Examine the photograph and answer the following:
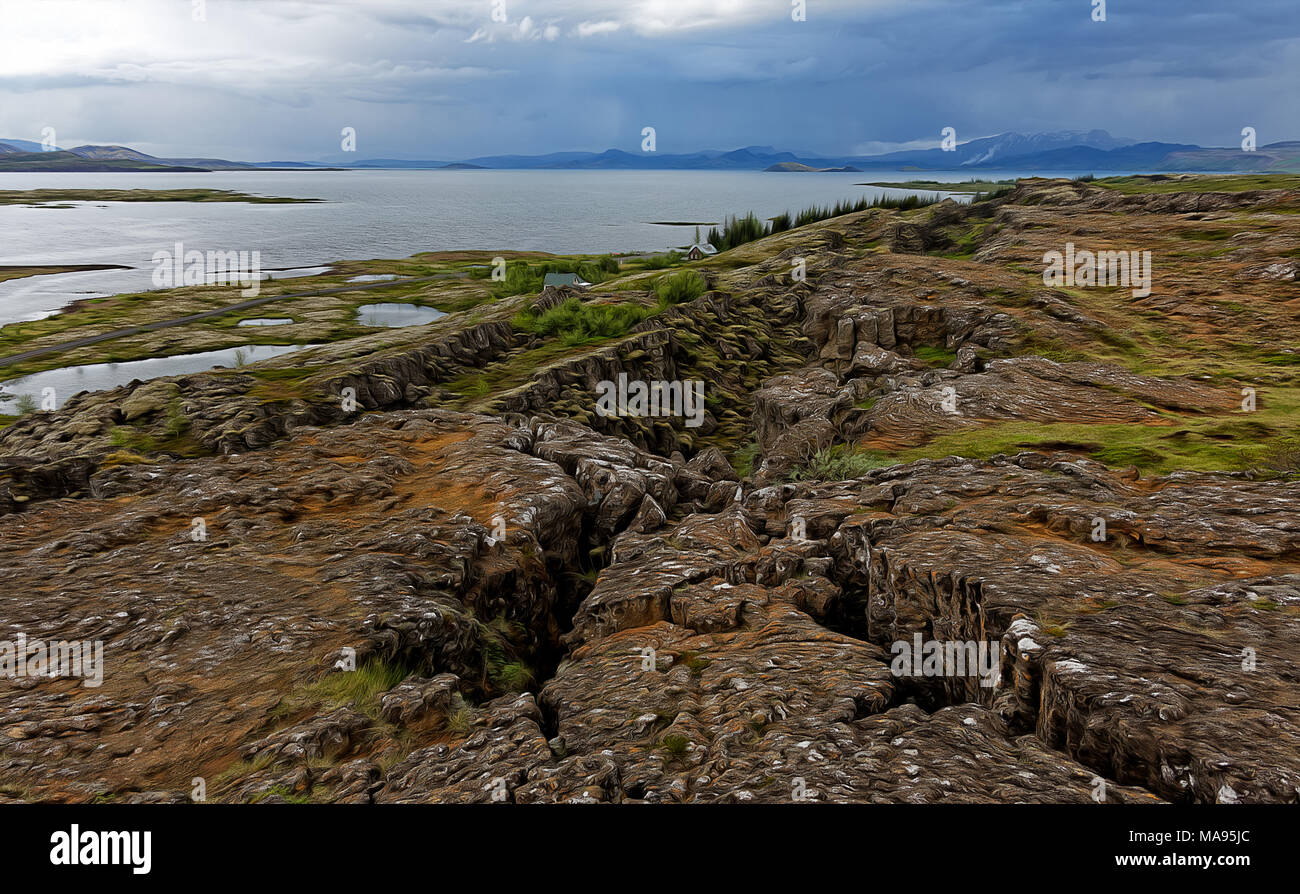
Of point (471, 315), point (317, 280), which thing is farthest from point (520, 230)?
point (471, 315)

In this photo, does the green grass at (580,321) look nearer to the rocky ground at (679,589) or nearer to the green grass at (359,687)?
the rocky ground at (679,589)

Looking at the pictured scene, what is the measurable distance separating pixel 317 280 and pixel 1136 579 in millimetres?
85954

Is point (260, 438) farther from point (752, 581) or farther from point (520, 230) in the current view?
point (520, 230)

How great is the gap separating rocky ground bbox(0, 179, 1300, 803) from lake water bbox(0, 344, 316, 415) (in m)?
13.4

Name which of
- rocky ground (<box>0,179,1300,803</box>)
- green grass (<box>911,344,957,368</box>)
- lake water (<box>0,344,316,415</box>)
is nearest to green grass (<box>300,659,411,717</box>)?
rocky ground (<box>0,179,1300,803</box>)

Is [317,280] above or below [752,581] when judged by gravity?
above

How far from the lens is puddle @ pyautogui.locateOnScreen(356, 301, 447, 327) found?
53.3 meters

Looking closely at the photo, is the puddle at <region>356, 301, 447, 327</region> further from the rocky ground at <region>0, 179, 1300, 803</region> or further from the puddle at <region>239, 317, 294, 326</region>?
the rocky ground at <region>0, 179, 1300, 803</region>

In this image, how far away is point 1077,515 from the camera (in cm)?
1259

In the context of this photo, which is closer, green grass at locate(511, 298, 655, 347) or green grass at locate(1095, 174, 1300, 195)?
green grass at locate(511, 298, 655, 347)

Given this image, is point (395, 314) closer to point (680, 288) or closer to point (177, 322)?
point (177, 322)

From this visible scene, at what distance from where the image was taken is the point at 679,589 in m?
13.0

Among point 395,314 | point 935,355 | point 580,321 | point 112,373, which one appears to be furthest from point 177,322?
point 935,355

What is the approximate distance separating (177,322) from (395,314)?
1657 centimetres
